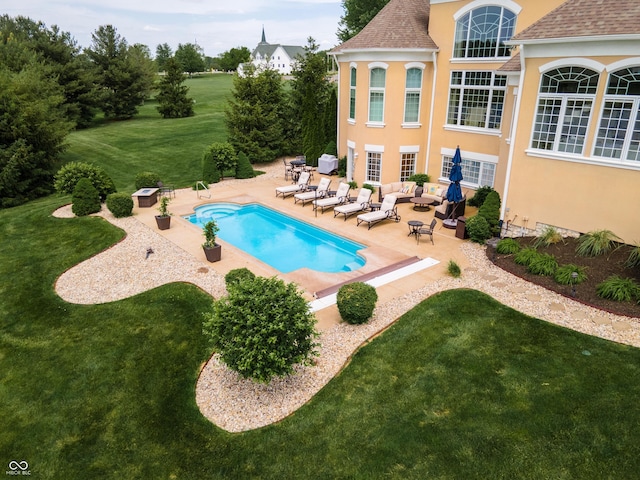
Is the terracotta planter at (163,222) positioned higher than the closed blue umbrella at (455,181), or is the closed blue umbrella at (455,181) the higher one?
the closed blue umbrella at (455,181)

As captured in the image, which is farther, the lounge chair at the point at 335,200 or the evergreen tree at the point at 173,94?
the evergreen tree at the point at 173,94

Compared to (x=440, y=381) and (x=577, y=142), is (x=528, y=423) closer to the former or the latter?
(x=440, y=381)

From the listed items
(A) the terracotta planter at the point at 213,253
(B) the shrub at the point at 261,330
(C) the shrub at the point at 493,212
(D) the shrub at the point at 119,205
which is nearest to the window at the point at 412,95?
(C) the shrub at the point at 493,212

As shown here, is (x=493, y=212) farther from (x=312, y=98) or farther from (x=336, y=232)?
(x=312, y=98)

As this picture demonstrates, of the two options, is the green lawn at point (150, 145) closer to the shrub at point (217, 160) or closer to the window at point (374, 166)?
the shrub at point (217, 160)

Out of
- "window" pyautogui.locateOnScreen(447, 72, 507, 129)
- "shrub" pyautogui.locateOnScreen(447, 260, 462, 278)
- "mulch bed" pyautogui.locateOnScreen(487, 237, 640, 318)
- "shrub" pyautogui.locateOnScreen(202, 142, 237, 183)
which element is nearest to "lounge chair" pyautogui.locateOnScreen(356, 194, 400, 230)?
"shrub" pyautogui.locateOnScreen(447, 260, 462, 278)

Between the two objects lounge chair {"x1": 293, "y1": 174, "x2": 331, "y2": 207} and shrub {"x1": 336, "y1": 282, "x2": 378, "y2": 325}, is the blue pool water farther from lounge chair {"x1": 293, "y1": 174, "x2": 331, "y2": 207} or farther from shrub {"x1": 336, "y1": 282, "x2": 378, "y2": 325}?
shrub {"x1": 336, "y1": 282, "x2": 378, "y2": 325}

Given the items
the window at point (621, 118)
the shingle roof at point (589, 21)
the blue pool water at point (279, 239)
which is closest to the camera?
the shingle roof at point (589, 21)

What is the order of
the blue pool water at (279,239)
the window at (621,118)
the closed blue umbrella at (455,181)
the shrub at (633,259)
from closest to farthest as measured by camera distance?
the window at (621,118) < the shrub at (633,259) < the blue pool water at (279,239) < the closed blue umbrella at (455,181)
